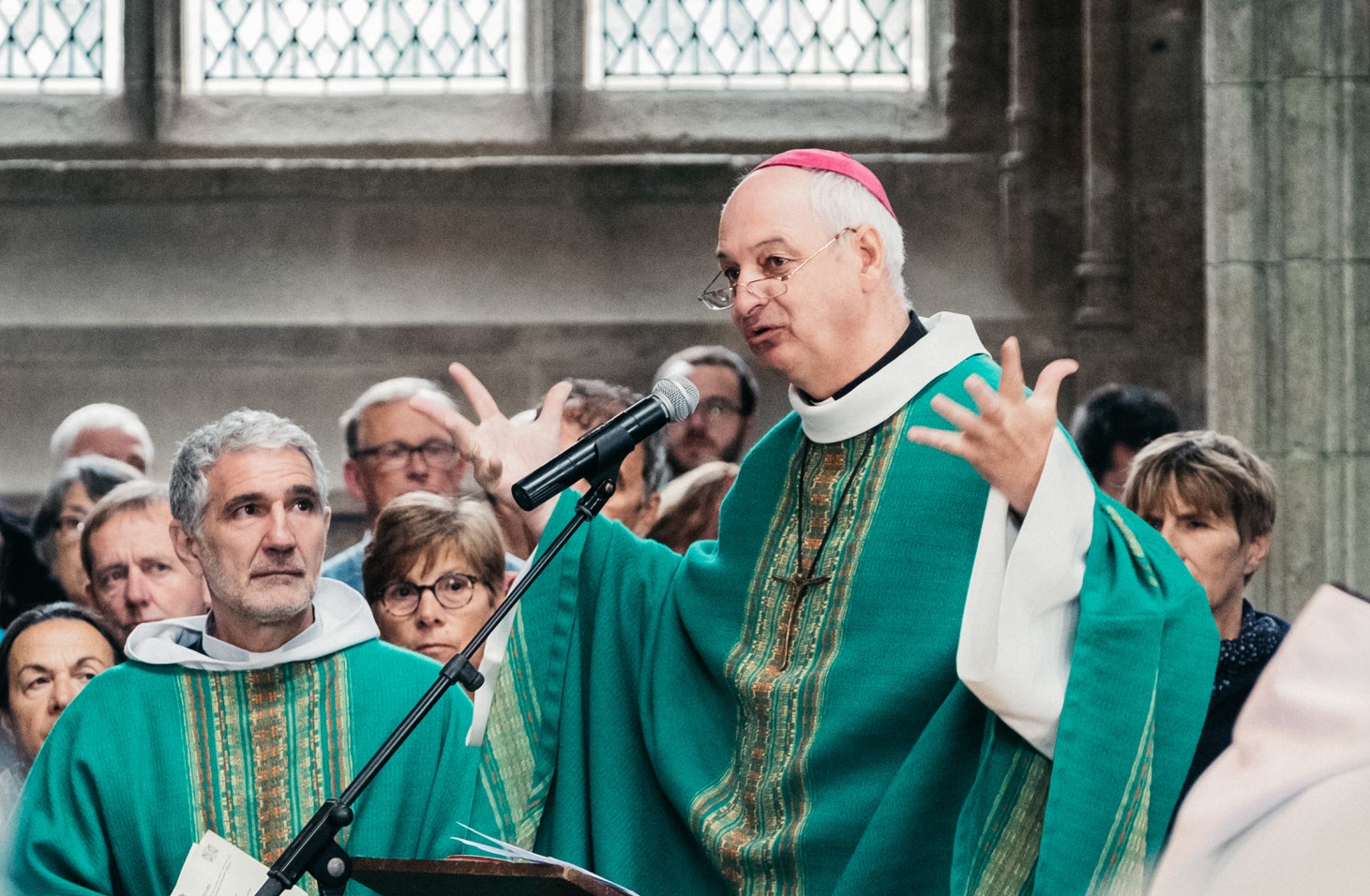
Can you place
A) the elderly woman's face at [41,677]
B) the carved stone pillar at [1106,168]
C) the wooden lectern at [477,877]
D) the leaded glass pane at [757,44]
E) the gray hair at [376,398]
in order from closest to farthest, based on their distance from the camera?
the wooden lectern at [477,877], the elderly woman's face at [41,677], the gray hair at [376,398], the carved stone pillar at [1106,168], the leaded glass pane at [757,44]

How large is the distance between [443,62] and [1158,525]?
4957 mm

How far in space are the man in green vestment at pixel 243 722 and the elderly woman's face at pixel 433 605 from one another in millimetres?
632

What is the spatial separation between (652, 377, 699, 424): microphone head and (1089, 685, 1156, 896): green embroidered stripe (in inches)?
33.7

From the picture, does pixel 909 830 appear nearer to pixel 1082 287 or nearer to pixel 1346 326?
pixel 1346 326

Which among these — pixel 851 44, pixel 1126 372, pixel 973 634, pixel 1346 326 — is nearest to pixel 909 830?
pixel 973 634

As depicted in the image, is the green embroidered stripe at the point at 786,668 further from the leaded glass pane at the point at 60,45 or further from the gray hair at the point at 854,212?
the leaded glass pane at the point at 60,45

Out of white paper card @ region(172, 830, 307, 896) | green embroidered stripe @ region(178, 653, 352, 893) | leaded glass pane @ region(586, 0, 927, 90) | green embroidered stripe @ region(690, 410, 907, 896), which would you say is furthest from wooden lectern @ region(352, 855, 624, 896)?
leaded glass pane @ region(586, 0, 927, 90)

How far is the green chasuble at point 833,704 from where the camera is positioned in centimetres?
258

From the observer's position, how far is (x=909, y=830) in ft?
9.33

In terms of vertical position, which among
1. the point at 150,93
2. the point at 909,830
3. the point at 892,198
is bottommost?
the point at 909,830

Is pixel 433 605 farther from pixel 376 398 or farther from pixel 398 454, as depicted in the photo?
pixel 376 398

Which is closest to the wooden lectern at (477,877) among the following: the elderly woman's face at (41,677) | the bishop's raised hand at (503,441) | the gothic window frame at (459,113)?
the bishop's raised hand at (503,441)

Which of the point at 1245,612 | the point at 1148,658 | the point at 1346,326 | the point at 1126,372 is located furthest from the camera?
the point at 1126,372

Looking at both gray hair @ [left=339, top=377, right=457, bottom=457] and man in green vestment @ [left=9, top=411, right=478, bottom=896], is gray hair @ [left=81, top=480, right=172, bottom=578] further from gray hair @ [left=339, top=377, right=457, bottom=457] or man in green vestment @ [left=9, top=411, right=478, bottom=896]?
man in green vestment @ [left=9, top=411, right=478, bottom=896]
